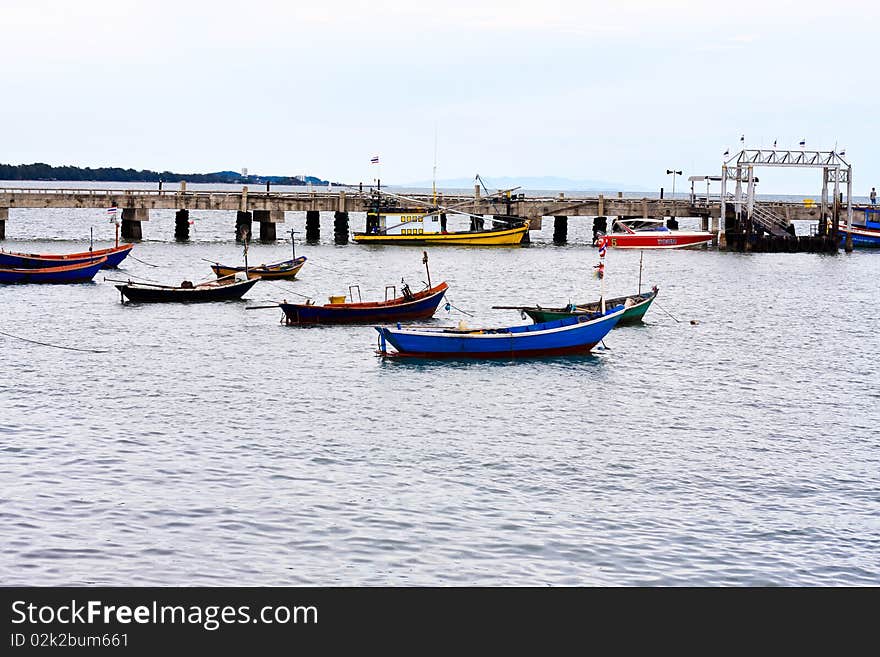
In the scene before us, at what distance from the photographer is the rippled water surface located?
24016mm

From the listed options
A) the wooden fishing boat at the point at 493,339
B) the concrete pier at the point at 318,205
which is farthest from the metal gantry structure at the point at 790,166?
the wooden fishing boat at the point at 493,339

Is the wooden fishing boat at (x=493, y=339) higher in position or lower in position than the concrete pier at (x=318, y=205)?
lower

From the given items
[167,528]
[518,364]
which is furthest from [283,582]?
[518,364]

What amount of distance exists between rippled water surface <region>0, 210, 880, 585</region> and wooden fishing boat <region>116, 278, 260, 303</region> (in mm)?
5176

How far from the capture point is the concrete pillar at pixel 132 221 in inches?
4198

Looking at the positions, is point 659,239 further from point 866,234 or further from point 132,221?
point 132,221

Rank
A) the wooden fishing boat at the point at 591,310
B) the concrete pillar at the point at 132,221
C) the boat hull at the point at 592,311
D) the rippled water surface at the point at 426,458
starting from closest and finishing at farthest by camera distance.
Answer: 1. the rippled water surface at the point at 426,458
2. the wooden fishing boat at the point at 591,310
3. the boat hull at the point at 592,311
4. the concrete pillar at the point at 132,221

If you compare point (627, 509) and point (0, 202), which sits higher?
point (0, 202)

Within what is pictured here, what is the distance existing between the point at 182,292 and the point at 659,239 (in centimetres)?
6384

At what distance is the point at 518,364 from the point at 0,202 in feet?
238

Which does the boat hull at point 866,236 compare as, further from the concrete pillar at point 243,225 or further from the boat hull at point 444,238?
the concrete pillar at point 243,225

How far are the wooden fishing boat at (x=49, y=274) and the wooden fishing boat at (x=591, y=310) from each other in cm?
3315
